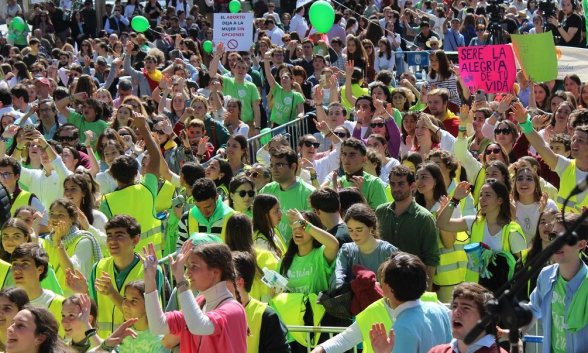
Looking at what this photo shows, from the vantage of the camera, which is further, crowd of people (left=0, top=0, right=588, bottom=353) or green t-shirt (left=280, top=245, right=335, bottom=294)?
green t-shirt (left=280, top=245, right=335, bottom=294)

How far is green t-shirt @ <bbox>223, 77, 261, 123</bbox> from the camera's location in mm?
16062

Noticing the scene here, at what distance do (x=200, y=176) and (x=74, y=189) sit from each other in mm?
1078

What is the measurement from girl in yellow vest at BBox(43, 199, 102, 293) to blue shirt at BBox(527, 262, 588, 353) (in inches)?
139

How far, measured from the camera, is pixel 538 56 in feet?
46.0

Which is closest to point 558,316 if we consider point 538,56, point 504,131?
point 504,131

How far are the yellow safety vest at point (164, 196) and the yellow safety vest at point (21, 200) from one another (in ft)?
3.63

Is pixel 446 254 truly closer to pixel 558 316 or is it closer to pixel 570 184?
pixel 570 184

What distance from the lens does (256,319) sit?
7.02m

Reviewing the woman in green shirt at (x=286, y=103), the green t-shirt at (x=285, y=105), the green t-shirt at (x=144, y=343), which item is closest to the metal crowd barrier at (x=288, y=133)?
the woman in green shirt at (x=286, y=103)

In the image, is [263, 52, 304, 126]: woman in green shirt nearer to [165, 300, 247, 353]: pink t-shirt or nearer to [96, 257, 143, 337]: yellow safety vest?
[96, 257, 143, 337]: yellow safety vest

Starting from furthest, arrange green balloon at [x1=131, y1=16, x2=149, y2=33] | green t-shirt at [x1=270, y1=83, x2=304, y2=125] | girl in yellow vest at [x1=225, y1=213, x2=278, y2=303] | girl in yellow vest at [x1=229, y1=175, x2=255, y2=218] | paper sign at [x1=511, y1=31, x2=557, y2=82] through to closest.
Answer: green balloon at [x1=131, y1=16, x2=149, y2=33], green t-shirt at [x1=270, y1=83, x2=304, y2=125], paper sign at [x1=511, y1=31, x2=557, y2=82], girl in yellow vest at [x1=229, y1=175, x2=255, y2=218], girl in yellow vest at [x1=225, y1=213, x2=278, y2=303]

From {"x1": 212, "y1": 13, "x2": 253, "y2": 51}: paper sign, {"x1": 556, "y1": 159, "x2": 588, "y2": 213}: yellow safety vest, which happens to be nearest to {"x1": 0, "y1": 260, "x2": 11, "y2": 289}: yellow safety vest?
{"x1": 556, "y1": 159, "x2": 588, "y2": 213}: yellow safety vest

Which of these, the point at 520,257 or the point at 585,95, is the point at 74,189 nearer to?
the point at 520,257

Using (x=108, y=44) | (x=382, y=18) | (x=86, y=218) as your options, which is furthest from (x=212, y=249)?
(x=382, y=18)
